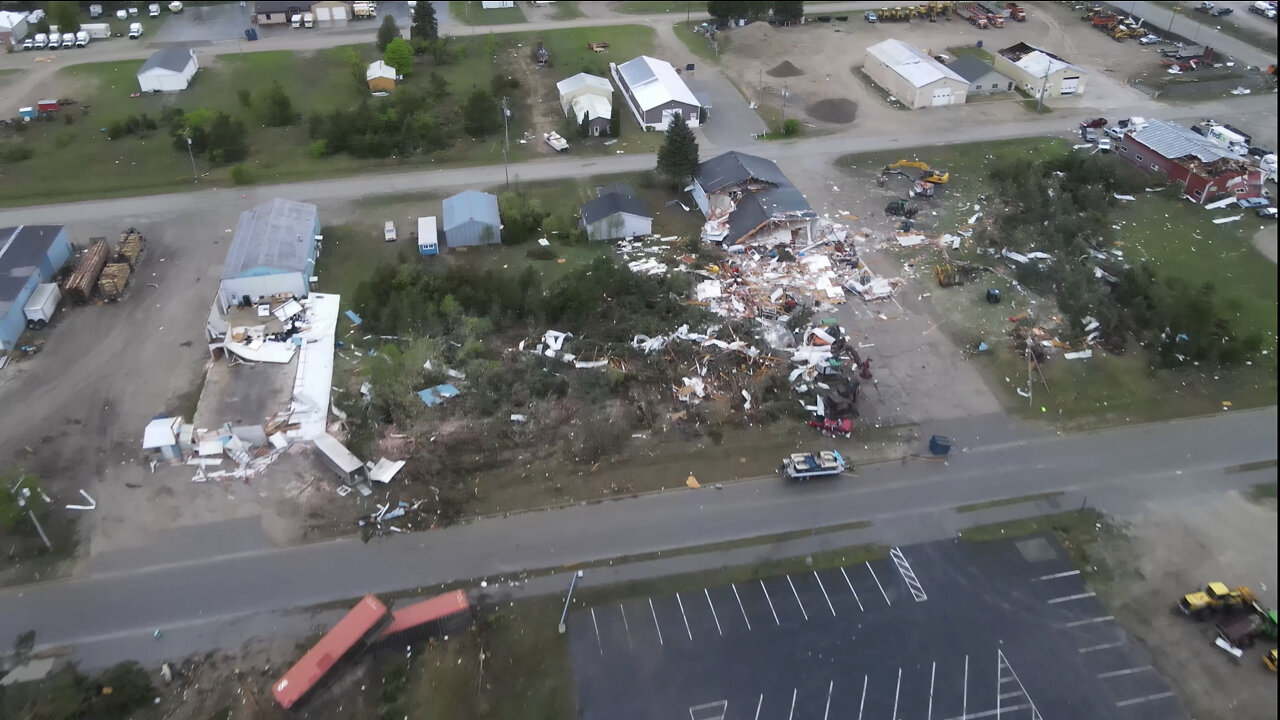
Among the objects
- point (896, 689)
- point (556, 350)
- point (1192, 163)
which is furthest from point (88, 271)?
point (1192, 163)

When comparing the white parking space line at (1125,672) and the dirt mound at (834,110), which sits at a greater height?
the dirt mound at (834,110)

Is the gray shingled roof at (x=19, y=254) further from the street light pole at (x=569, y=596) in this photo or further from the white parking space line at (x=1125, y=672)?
the white parking space line at (x=1125, y=672)

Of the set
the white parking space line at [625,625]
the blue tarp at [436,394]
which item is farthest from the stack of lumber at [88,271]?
the white parking space line at [625,625]

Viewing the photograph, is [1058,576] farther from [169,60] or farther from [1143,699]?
[169,60]

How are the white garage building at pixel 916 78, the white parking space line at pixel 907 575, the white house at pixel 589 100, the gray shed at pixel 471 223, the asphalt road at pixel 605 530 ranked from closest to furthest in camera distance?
1. the asphalt road at pixel 605 530
2. the white parking space line at pixel 907 575
3. the gray shed at pixel 471 223
4. the white house at pixel 589 100
5. the white garage building at pixel 916 78

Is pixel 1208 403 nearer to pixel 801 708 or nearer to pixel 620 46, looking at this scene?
pixel 801 708

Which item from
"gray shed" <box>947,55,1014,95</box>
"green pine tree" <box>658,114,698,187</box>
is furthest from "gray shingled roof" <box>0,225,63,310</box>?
"gray shed" <box>947,55,1014,95</box>

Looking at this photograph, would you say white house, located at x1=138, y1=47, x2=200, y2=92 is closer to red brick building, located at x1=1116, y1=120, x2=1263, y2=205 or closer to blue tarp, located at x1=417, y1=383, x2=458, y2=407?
blue tarp, located at x1=417, y1=383, x2=458, y2=407

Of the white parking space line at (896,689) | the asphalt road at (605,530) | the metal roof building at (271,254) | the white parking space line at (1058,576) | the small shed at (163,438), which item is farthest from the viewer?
the metal roof building at (271,254)
